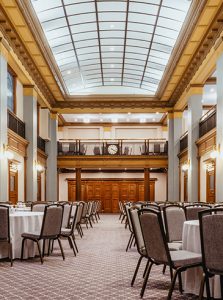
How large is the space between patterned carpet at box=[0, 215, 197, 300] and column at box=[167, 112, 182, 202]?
13615 millimetres

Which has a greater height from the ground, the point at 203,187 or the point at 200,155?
the point at 200,155

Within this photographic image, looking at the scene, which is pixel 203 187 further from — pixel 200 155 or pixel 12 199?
pixel 12 199

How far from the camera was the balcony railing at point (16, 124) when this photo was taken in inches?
607

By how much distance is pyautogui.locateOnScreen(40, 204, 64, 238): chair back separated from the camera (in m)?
7.32

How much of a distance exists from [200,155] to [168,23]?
17.2 ft

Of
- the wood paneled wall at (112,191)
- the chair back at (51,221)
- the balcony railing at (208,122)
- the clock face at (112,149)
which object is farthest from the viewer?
the wood paneled wall at (112,191)

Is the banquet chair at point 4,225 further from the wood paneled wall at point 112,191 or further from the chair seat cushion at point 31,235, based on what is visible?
the wood paneled wall at point 112,191

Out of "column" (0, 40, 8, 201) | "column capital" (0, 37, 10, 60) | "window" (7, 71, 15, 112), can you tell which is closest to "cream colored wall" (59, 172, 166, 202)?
"window" (7, 71, 15, 112)

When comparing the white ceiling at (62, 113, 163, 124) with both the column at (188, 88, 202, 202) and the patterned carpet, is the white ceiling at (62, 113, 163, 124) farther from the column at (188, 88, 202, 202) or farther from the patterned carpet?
the patterned carpet

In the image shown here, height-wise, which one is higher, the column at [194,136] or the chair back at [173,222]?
the column at [194,136]

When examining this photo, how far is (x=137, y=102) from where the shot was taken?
72.6 ft

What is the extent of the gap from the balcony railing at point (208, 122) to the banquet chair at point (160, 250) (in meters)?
10.5

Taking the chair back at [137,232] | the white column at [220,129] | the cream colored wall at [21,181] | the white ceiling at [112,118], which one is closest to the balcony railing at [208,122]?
the white column at [220,129]

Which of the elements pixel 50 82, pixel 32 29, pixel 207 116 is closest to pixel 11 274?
pixel 32 29
